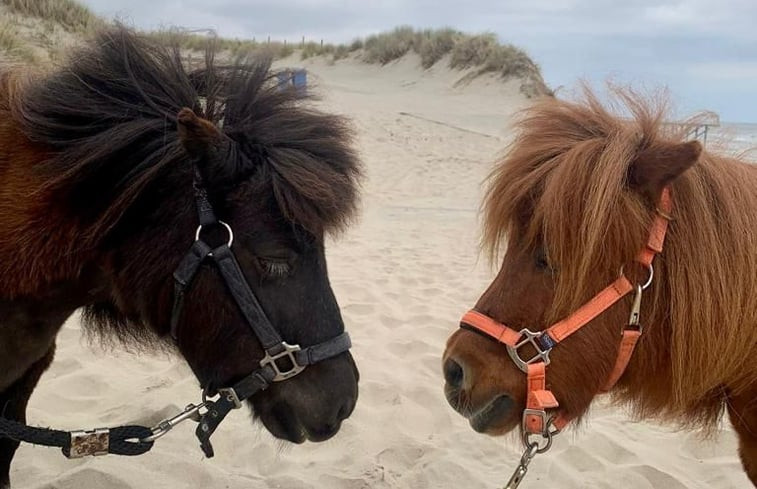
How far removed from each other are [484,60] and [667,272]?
28.7 meters

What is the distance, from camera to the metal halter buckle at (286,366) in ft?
6.27

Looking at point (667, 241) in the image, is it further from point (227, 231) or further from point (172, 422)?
point (172, 422)

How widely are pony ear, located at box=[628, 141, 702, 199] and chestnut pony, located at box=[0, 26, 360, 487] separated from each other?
0.85m

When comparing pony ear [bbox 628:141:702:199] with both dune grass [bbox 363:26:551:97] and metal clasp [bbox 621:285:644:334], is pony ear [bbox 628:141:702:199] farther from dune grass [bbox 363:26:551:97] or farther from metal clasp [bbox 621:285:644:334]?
dune grass [bbox 363:26:551:97]

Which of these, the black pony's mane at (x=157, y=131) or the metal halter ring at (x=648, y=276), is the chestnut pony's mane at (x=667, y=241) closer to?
the metal halter ring at (x=648, y=276)

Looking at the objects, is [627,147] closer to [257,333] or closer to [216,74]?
[257,333]

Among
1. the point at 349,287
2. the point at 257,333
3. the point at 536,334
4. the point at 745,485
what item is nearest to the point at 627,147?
the point at 536,334

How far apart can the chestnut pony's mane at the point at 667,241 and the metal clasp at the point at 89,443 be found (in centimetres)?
137

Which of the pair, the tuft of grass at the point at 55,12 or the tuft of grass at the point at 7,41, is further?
the tuft of grass at the point at 55,12

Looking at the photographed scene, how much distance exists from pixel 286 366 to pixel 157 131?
0.82 m

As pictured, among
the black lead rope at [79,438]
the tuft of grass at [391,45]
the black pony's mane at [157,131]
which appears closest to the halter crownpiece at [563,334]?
the black pony's mane at [157,131]

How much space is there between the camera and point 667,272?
1901mm

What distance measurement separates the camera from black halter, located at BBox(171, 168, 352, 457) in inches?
74.3

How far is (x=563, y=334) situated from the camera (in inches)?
72.8
